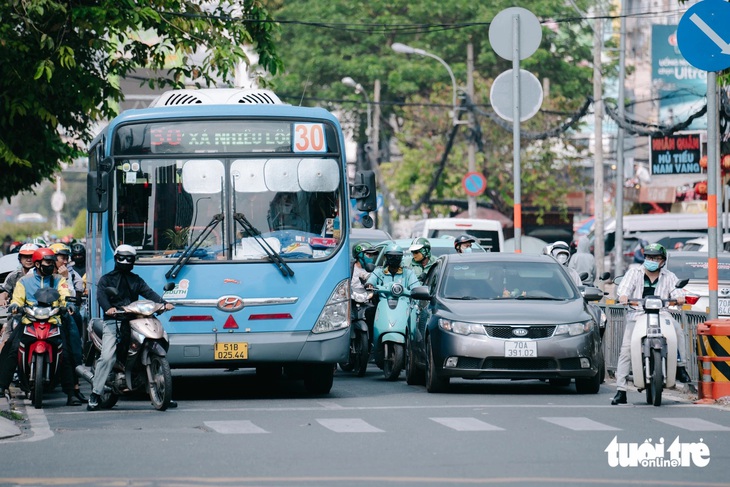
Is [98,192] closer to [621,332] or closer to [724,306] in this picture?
[621,332]

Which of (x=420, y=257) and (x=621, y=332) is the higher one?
(x=420, y=257)

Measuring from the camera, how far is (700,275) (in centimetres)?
2238

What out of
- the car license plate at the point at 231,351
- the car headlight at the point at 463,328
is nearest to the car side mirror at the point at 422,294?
the car headlight at the point at 463,328

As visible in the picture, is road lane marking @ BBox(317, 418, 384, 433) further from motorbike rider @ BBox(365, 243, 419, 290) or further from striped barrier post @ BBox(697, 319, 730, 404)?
motorbike rider @ BBox(365, 243, 419, 290)

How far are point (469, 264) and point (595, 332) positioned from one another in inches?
68.6

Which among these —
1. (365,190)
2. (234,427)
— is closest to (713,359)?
(365,190)

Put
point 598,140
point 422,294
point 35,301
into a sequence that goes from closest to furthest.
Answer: point 35,301
point 422,294
point 598,140

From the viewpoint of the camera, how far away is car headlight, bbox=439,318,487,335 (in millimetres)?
16016

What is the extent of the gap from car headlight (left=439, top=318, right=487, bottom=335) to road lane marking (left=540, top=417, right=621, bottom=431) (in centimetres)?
244

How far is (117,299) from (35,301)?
1309 millimetres

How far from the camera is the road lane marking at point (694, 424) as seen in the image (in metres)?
12.9

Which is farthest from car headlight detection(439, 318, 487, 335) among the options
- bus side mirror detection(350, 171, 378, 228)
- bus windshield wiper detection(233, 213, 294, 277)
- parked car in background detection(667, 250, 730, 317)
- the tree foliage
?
the tree foliage

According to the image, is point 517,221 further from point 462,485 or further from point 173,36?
point 462,485

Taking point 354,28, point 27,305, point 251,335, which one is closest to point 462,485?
point 251,335
